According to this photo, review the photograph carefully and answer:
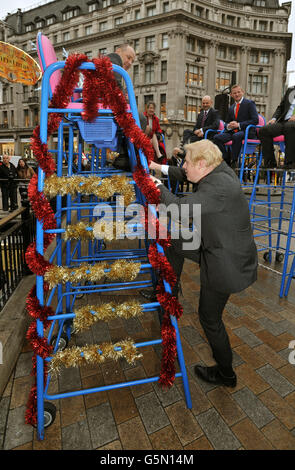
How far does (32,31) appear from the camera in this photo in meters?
41.2

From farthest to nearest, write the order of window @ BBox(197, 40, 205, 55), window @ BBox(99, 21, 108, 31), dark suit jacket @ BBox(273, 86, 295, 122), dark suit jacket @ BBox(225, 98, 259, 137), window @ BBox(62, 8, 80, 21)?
window @ BBox(62, 8, 80, 21) → window @ BBox(99, 21, 108, 31) → window @ BBox(197, 40, 205, 55) → dark suit jacket @ BBox(225, 98, 259, 137) → dark suit jacket @ BBox(273, 86, 295, 122)

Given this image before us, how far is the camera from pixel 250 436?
1.81m

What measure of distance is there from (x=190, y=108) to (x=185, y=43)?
22.1ft

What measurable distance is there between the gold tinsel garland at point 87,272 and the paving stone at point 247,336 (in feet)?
5.40

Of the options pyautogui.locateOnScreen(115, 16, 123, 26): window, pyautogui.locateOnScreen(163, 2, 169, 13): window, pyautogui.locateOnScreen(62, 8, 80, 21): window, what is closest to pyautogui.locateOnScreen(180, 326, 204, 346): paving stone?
pyautogui.locateOnScreen(163, 2, 169, 13): window

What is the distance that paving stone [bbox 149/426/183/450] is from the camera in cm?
174

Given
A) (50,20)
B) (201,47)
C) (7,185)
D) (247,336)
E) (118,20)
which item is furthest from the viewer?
(50,20)

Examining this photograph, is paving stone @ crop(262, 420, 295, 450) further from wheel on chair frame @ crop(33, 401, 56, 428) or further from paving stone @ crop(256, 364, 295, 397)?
wheel on chair frame @ crop(33, 401, 56, 428)

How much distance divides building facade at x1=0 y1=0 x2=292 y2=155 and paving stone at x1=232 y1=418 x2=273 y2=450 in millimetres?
31393

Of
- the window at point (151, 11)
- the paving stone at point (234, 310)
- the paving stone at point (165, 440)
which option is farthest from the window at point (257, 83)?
the paving stone at point (165, 440)

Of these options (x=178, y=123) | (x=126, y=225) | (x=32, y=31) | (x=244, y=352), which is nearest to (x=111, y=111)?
(x=126, y=225)

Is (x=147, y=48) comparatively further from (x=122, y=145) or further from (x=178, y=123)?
(x=122, y=145)

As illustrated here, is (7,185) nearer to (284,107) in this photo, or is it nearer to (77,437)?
(284,107)

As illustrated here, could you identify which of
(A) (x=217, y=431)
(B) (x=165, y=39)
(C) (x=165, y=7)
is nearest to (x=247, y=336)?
(A) (x=217, y=431)
